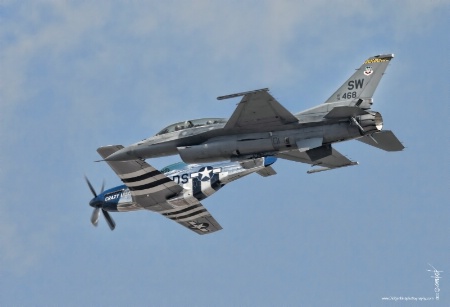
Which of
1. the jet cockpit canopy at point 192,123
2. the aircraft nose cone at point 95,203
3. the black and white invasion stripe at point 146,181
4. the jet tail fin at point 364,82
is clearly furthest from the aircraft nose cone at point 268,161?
the aircraft nose cone at point 95,203

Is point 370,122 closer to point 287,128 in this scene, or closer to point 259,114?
point 287,128

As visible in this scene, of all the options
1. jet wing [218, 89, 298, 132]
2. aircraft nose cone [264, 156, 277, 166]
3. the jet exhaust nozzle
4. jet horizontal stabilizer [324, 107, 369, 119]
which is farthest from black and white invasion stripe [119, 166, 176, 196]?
the jet exhaust nozzle

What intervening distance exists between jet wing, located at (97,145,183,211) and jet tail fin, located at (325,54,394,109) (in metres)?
15.1

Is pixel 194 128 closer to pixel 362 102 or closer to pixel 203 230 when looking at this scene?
pixel 362 102

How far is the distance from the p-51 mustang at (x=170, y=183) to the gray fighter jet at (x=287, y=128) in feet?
27.5

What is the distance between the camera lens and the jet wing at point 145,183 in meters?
56.9

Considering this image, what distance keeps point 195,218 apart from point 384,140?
776 inches

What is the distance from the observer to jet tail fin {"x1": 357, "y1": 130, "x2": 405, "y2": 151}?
153ft

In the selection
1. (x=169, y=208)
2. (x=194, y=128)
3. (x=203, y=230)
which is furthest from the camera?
(x=203, y=230)

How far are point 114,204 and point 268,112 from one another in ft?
62.9

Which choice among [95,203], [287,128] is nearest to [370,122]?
[287,128]

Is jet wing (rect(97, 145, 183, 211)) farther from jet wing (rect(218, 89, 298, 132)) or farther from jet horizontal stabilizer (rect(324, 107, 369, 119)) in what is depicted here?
jet horizontal stabilizer (rect(324, 107, 369, 119))

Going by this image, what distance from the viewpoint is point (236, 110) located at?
A: 45531 mm

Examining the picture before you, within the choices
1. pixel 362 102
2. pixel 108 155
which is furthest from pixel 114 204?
pixel 362 102
